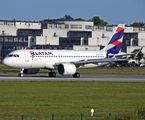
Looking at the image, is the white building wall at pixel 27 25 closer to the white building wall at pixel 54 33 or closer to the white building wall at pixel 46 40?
the white building wall at pixel 54 33

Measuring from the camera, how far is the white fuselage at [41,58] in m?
53.5

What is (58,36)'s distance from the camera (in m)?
154

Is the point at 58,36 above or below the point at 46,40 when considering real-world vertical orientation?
above

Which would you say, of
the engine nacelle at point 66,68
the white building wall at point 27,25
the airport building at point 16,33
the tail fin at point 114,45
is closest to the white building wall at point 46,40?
the airport building at point 16,33

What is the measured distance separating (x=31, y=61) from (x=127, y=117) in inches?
1465

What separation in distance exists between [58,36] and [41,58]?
99746mm

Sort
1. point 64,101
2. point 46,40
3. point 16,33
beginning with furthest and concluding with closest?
1. point 16,33
2. point 46,40
3. point 64,101

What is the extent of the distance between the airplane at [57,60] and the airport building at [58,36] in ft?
224

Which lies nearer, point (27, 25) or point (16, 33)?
point (16, 33)

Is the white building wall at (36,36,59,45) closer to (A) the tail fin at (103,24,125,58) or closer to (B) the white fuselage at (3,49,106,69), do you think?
(A) the tail fin at (103,24,125,58)

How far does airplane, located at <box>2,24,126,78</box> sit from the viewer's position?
53787 mm

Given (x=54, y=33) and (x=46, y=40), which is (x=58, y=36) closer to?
(x=54, y=33)

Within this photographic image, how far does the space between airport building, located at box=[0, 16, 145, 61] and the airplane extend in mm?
68232

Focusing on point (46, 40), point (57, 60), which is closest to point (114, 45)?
point (57, 60)
